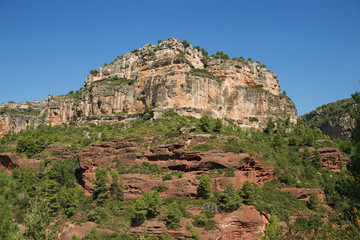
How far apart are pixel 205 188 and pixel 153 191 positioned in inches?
322

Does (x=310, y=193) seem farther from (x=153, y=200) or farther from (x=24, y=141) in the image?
(x=24, y=141)

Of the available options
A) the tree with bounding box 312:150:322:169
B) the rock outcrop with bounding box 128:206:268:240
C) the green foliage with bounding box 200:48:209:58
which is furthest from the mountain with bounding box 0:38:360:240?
the green foliage with bounding box 200:48:209:58

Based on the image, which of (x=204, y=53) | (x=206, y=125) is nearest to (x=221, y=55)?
(x=204, y=53)

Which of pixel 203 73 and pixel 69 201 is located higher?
pixel 203 73

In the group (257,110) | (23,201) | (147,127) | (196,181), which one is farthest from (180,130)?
(257,110)

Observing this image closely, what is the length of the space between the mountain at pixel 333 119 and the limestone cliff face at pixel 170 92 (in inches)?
438

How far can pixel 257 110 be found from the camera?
10169 cm

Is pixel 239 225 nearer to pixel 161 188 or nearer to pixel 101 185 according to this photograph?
pixel 161 188

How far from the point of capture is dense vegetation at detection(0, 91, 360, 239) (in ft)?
154

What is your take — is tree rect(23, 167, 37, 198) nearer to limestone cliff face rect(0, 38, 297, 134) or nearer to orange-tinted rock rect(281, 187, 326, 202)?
limestone cliff face rect(0, 38, 297, 134)

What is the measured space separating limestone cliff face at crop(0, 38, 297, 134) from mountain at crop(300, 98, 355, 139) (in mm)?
11134

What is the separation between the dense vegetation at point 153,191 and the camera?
4700cm

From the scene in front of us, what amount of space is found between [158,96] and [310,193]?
43703 mm

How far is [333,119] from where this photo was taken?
10738cm
